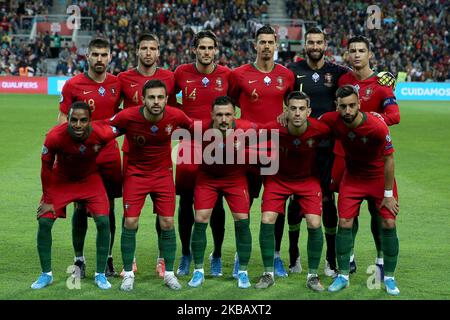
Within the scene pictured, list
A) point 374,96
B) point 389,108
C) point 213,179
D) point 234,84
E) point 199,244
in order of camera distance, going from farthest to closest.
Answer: point 234,84, point 374,96, point 389,108, point 213,179, point 199,244

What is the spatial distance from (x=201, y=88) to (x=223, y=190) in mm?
1141

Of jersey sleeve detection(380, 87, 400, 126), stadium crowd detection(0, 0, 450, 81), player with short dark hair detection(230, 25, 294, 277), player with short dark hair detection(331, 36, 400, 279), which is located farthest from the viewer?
stadium crowd detection(0, 0, 450, 81)

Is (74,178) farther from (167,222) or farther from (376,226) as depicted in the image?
(376,226)

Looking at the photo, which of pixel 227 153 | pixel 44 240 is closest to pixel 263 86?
pixel 227 153

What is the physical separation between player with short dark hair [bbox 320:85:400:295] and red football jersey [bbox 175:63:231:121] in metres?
1.25

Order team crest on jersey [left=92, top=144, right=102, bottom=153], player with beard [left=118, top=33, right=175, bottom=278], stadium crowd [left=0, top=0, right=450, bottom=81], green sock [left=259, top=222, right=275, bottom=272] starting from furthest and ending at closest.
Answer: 1. stadium crowd [left=0, top=0, right=450, bottom=81]
2. player with beard [left=118, top=33, right=175, bottom=278]
3. green sock [left=259, top=222, right=275, bottom=272]
4. team crest on jersey [left=92, top=144, right=102, bottom=153]

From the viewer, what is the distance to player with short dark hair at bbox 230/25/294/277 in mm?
7961

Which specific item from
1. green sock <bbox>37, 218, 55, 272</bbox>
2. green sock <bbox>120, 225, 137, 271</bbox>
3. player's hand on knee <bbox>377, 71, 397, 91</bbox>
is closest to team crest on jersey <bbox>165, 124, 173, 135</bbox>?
green sock <bbox>120, 225, 137, 271</bbox>

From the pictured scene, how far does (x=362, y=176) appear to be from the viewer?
7.39m

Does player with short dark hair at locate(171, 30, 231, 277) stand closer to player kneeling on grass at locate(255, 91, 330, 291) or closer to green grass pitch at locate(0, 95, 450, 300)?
green grass pitch at locate(0, 95, 450, 300)

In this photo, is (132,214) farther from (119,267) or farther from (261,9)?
(261,9)

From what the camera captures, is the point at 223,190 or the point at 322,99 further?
the point at 322,99

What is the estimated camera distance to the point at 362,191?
7352mm

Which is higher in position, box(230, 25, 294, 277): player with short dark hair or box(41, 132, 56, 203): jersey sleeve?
box(230, 25, 294, 277): player with short dark hair
